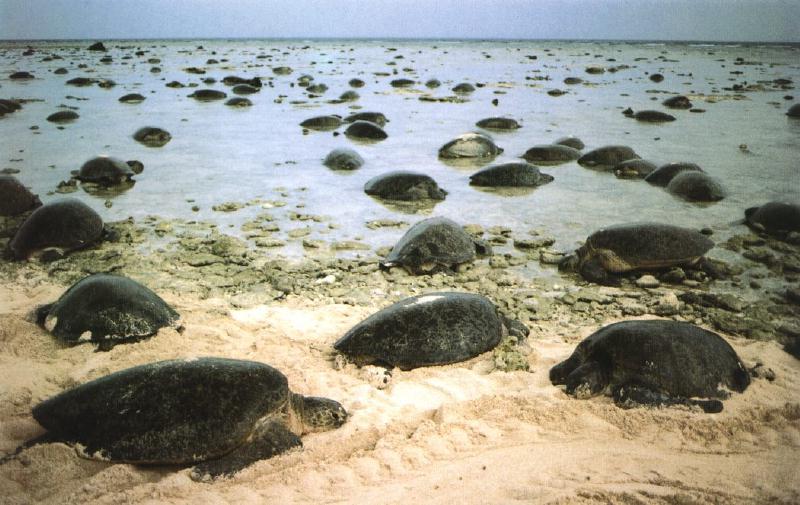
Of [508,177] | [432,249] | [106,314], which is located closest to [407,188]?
[508,177]

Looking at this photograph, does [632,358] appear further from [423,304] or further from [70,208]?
[70,208]

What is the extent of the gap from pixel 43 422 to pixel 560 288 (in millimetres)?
4015

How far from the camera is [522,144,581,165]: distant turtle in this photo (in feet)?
33.7

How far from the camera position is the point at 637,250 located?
5098 mm

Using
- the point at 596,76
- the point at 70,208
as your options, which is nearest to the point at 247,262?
the point at 70,208

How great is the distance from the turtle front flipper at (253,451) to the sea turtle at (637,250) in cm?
335

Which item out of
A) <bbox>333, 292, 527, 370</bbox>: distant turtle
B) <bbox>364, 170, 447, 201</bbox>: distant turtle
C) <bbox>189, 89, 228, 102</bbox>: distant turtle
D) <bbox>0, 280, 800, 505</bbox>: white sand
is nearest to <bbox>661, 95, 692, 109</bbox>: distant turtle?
<bbox>364, 170, 447, 201</bbox>: distant turtle

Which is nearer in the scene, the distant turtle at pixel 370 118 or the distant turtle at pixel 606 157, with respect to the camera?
the distant turtle at pixel 606 157

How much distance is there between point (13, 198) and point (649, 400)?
764cm

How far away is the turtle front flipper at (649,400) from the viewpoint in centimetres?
307

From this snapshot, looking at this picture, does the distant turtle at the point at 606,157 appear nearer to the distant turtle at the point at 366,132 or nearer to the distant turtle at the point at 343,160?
the distant turtle at the point at 343,160

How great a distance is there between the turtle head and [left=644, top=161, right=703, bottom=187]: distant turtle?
7.19 metres

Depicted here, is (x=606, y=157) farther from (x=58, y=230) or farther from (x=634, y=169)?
(x=58, y=230)

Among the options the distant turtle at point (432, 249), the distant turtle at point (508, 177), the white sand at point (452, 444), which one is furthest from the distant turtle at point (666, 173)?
the white sand at point (452, 444)
